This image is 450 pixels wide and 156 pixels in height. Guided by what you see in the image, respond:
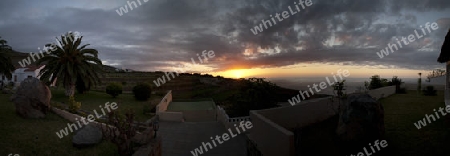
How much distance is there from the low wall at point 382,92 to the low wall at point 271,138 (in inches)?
462

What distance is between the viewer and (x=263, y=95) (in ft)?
50.1

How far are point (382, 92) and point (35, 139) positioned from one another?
68.8 ft

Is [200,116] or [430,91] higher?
[430,91]

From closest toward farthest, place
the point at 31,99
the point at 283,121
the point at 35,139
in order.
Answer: the point at 35,139 → the point at 283,121 → the point at 31,99

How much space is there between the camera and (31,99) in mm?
10406

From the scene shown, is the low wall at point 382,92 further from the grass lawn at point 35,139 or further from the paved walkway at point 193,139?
the grass lawn at point 35,139

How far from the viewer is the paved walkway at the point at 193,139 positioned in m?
10.2

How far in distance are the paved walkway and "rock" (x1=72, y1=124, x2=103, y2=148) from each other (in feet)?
8.27

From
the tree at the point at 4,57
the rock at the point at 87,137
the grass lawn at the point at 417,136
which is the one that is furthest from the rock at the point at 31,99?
the tree at the point at 4,57

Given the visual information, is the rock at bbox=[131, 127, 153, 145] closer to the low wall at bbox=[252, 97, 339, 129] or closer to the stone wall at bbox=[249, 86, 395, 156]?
the stone wall at bbox=[249, 86, 395, 156]

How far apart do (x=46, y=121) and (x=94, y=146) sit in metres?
3.38

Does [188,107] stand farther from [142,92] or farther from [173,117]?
[173,117]

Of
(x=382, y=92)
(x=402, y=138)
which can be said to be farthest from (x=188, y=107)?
(x=402, y=138)

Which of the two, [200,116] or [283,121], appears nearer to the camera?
[283,121]
